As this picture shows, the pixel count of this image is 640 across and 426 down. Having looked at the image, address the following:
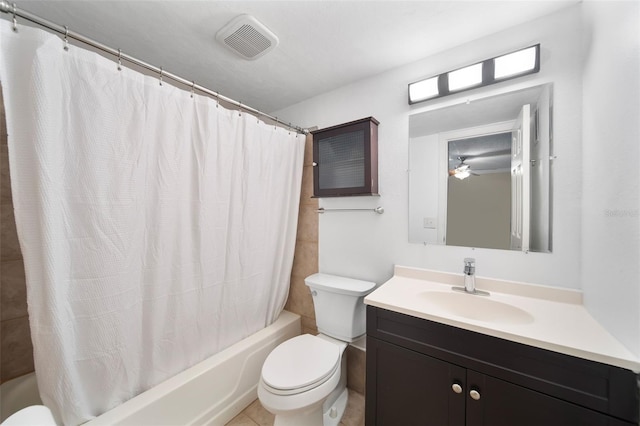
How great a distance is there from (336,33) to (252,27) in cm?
43

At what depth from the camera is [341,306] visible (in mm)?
1476

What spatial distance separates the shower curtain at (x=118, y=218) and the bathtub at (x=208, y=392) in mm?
69

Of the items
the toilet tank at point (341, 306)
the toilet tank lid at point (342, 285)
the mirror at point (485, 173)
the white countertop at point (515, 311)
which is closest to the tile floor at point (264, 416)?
the toilet tank at point (341, 306)

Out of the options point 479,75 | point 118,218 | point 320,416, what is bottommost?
point 320,416

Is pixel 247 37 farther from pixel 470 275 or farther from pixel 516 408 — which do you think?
pixel 516 408

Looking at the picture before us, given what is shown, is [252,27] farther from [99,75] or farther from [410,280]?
[410,280]

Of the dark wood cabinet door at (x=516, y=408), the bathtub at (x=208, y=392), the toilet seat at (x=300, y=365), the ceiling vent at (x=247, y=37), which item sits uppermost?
the ceiling vent at (x=247, y=37)

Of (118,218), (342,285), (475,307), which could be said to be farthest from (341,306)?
(118,218)

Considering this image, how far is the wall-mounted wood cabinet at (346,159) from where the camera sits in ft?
4.94

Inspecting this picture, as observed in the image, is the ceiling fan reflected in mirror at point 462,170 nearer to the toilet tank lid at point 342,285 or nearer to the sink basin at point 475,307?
the sink basin at point 475,307

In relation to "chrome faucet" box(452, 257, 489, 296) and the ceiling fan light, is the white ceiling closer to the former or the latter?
the ceiling fan light

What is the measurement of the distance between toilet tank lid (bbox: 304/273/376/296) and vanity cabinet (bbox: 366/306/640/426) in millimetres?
305

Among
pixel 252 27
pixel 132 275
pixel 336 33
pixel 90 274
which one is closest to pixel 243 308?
pixel 132 275

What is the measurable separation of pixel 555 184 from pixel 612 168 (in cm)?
31
